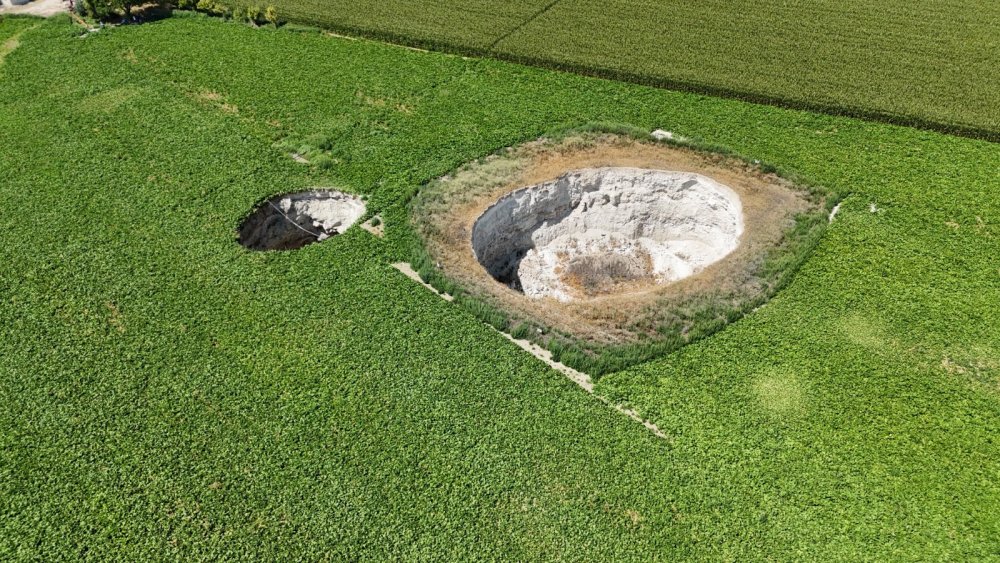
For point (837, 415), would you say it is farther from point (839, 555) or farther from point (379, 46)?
point (379, 46)

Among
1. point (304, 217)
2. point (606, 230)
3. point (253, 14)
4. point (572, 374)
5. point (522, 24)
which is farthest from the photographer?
point (253, 14)

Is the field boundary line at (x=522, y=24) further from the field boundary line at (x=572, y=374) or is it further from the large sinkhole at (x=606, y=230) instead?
the field boundary line at (x=572, y=374)

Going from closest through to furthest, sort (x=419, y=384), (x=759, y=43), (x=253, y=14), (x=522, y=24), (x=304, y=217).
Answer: (x=419, y=384), (x=304, y=217), (x=759, y=43), (x=522, y=24), (x=253, y=14)

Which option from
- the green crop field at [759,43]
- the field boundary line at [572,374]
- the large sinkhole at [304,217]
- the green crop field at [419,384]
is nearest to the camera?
the green crop field at [419,384]

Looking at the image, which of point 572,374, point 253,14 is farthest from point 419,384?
point 253,14

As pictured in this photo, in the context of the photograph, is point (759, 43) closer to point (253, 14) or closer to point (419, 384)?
point (419, 384)

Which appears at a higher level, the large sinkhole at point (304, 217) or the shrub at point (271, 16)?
the shrub at point (271, 16)

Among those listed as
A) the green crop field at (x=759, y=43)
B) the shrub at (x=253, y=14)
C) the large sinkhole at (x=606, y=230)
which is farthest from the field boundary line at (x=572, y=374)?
the shrub at (x=253, y=14)
